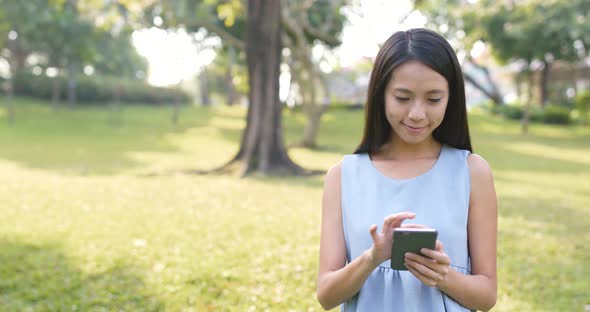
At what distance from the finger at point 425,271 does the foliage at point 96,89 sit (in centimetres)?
3005

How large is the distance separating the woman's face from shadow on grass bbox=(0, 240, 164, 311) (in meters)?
3.15

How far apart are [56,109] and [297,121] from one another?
13.1 m

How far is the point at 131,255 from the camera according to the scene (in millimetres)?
5762

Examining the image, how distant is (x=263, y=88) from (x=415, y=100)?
34.7 feet

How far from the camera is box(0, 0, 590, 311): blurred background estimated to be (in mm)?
5066

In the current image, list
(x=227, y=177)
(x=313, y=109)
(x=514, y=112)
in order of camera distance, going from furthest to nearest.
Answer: (x=514, y=112) < (x=313, y=109) < (x=227, y=177)

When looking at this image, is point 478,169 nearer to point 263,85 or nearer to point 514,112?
point 263,85

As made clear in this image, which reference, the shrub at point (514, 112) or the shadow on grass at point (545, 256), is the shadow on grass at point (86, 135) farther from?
the shrub at point (514, 112)

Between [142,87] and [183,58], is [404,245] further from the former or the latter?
[142,87]

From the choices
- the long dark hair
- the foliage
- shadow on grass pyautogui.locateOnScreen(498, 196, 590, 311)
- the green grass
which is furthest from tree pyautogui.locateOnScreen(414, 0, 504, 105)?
the long dark hair

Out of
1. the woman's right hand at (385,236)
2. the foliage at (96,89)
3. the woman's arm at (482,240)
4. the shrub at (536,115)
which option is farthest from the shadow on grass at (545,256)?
the foliage at (96,89)

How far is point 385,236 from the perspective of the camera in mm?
1692

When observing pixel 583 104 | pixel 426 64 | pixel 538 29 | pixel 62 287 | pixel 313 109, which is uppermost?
pixel 538 29

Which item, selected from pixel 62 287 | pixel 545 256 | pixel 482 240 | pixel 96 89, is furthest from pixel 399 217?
pixel 96 89
